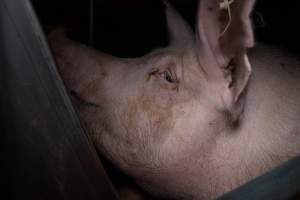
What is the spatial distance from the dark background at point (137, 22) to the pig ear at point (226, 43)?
92cm

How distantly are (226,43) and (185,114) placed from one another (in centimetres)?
36

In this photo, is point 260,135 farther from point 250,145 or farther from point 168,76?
point 168,76

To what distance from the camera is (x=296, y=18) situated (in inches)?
111

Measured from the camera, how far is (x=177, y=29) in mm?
2309

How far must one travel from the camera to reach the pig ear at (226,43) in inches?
59.4

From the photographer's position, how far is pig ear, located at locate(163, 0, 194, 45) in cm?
223

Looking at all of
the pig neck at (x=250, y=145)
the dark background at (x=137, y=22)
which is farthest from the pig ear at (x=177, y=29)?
the dark background at (x=137, y=22)

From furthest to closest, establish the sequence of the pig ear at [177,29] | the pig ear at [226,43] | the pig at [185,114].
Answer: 1. the pig ear at [177,29]
2. the pig at [185,114]
3. the pig ear at [226,43]

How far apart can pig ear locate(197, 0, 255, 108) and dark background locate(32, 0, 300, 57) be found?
92cm

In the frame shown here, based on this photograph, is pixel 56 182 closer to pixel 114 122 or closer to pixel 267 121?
pixel 114 122

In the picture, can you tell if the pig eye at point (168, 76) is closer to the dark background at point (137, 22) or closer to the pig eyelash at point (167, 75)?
the pig eyelash at point (167, 75)

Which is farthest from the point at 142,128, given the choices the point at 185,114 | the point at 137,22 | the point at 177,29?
the point at 137,22

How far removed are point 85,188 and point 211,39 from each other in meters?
0.70

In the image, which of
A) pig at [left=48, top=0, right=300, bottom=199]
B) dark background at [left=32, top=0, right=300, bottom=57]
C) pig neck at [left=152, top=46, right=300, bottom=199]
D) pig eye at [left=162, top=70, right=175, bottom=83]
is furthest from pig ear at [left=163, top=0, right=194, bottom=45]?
dark background at [left=32, top=0, right=300, bottom=57]
